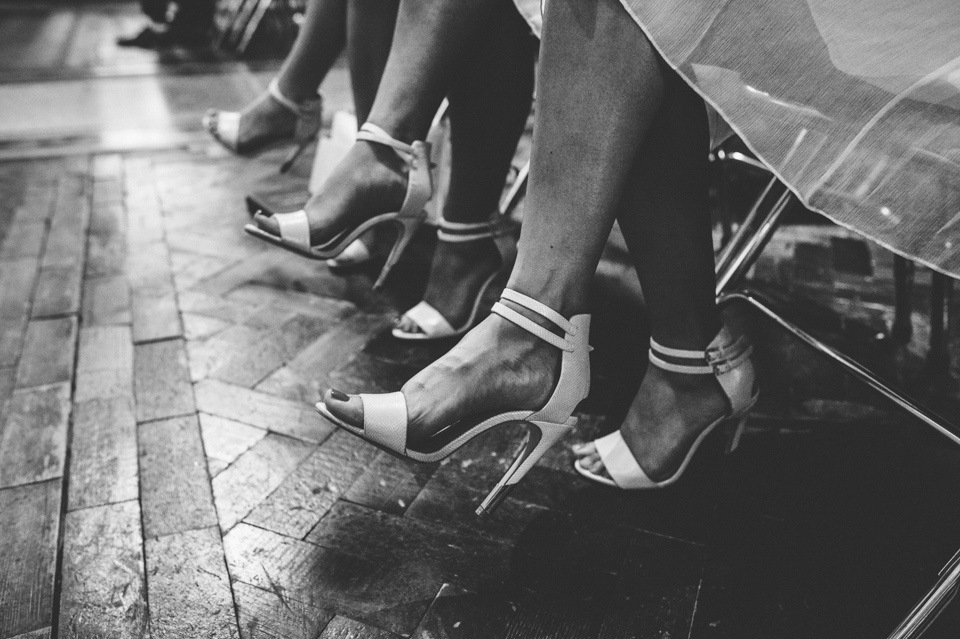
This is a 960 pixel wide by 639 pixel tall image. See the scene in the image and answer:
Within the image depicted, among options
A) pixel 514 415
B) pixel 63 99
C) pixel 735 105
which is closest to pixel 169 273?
pixel 514 415

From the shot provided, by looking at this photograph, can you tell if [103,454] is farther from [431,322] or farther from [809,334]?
[809,334]

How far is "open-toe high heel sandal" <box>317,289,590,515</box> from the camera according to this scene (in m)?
0.84

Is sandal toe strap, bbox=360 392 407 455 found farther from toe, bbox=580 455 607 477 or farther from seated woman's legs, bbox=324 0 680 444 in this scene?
toe, bbox=580 455 607 477

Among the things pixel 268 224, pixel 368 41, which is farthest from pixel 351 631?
pixel 368 41

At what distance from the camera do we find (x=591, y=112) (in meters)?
0.77

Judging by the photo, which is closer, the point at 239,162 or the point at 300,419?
the point at 300,419

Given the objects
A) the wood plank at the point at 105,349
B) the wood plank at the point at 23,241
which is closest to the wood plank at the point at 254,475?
the wood plank at the point at 105,349

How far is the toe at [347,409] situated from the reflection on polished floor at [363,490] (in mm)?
222

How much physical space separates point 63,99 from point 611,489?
3822 mm

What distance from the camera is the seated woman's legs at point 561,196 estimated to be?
756 millimetres

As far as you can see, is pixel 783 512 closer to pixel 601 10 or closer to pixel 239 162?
pixel 601 10

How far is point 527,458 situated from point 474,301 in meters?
0.62

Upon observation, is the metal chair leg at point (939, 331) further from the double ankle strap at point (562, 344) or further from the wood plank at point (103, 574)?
the wood plank at point (103, 574)

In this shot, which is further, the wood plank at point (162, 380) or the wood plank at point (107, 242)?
the wood plank at point (107, 242)
